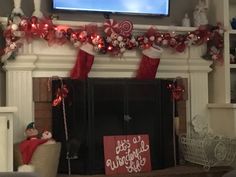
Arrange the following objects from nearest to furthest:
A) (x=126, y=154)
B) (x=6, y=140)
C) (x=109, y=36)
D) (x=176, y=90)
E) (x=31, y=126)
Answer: (x=6, y=140) → (x=31, y=126) → (x=126, y=154) → (x=109, y=36) → (x=176, y=90)

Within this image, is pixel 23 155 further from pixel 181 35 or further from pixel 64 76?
pixel 181 35

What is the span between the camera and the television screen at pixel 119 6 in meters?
3.31

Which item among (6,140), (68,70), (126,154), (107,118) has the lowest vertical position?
(126,154)

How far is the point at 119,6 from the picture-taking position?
11.3ft

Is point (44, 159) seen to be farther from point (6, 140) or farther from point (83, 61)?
point (83, 61)

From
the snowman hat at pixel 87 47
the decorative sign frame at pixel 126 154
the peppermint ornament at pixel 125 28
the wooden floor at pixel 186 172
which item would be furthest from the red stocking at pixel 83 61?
the wooden floor at pixel 186 172

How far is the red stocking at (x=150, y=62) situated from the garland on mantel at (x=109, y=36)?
0.05 metres

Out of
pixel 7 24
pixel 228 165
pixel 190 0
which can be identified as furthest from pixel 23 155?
pixel 190 0

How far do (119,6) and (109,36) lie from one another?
1.09ft

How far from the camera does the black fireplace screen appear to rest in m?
3.08

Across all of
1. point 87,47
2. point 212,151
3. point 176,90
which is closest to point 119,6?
point 87,47

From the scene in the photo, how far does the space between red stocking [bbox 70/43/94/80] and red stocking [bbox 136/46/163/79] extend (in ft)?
1.39

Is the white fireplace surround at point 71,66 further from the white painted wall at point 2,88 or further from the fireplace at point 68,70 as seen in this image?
the white painted wall at point 2,88

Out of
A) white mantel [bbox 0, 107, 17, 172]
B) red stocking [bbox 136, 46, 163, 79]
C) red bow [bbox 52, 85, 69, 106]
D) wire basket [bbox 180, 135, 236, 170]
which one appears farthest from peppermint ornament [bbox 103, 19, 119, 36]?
wire basket [bbox 180, 135, 236, 170]
